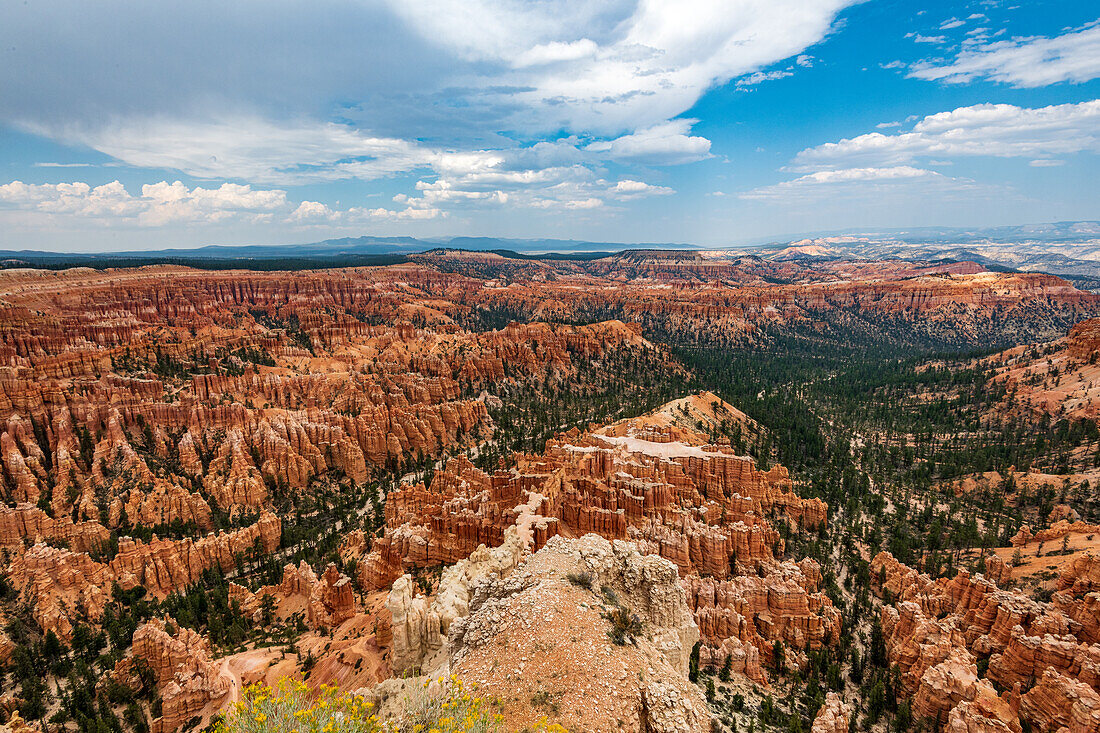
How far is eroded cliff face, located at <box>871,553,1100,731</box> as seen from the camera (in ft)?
64.3

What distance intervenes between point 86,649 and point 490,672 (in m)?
31.2

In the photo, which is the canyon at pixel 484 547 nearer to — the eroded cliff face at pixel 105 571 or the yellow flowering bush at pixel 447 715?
the eroded cliff face at pixel 105 571

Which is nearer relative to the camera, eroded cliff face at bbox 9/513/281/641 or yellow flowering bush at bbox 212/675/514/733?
yellow flowering bush at bbox 212/675/514/733

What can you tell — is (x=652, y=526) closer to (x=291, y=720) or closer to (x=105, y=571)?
(x=291, y=720)

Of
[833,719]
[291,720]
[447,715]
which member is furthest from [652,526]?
[291,720]

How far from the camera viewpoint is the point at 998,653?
25.0 m

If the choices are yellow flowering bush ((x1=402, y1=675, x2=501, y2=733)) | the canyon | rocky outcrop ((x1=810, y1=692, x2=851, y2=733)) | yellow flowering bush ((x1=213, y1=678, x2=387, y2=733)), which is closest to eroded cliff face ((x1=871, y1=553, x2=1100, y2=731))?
the canyon

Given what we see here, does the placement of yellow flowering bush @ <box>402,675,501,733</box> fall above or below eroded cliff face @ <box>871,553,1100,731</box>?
above

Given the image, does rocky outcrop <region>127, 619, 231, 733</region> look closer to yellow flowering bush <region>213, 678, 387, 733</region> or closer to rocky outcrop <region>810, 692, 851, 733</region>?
yellow flowering bush <region>213, 678, 387, 733</region>

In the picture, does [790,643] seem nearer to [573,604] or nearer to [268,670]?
[573,604]

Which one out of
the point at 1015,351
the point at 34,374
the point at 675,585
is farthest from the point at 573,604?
the point at 1015,351

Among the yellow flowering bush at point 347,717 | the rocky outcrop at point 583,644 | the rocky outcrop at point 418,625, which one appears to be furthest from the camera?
the rocky outcrop at point 418,625

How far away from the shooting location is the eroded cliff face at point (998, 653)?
→ 19.6m

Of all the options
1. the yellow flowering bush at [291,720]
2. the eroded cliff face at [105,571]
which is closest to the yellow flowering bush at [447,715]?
the yellow flowering bush at [291,720]
